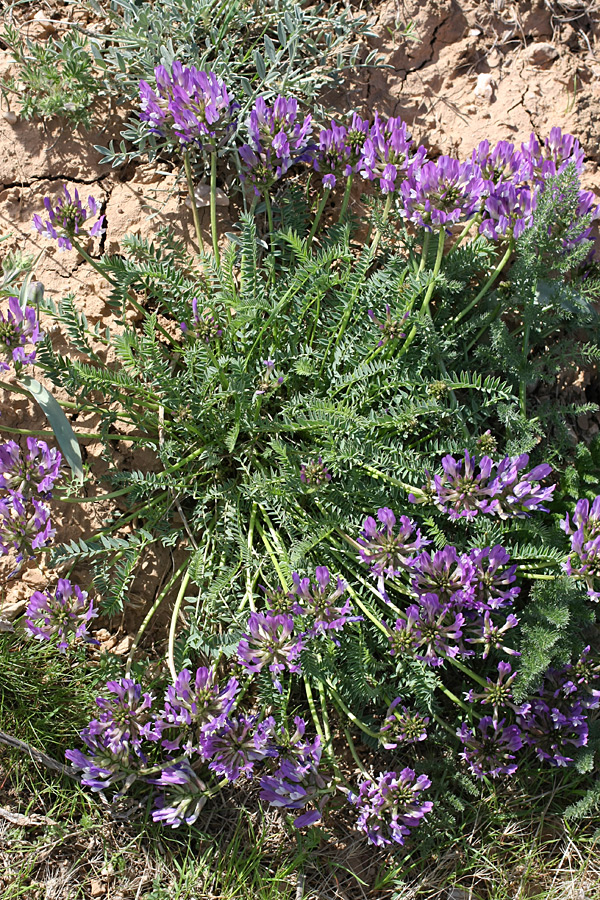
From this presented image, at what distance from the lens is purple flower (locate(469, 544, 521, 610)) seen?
234 centimetres

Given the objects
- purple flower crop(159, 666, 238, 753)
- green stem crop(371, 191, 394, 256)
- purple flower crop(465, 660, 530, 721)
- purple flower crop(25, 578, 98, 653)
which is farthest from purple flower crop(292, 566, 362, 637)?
green stem crop(371, 191, 394, 256)

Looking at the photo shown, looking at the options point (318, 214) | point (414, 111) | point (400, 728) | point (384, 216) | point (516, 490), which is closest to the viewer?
point (516, 490)

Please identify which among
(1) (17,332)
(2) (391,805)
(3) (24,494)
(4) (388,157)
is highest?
(4) (388,157)

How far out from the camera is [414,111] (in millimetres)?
3332

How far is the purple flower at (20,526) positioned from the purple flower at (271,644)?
2.40 ft

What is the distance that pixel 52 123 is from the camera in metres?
3.23

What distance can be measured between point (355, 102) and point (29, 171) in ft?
4.93

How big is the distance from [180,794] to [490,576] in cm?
128

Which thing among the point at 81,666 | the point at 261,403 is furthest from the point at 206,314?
the point at 81,666

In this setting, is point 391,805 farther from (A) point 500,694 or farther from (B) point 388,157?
(B) point 388,157

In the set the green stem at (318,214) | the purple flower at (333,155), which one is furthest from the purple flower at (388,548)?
the purple flower at (333,155)

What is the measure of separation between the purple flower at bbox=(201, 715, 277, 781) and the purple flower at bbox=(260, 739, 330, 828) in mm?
86

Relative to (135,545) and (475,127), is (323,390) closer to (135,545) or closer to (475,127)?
(135,545)

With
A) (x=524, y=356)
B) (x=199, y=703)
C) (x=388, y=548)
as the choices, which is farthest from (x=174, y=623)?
(x=524, y=356)
